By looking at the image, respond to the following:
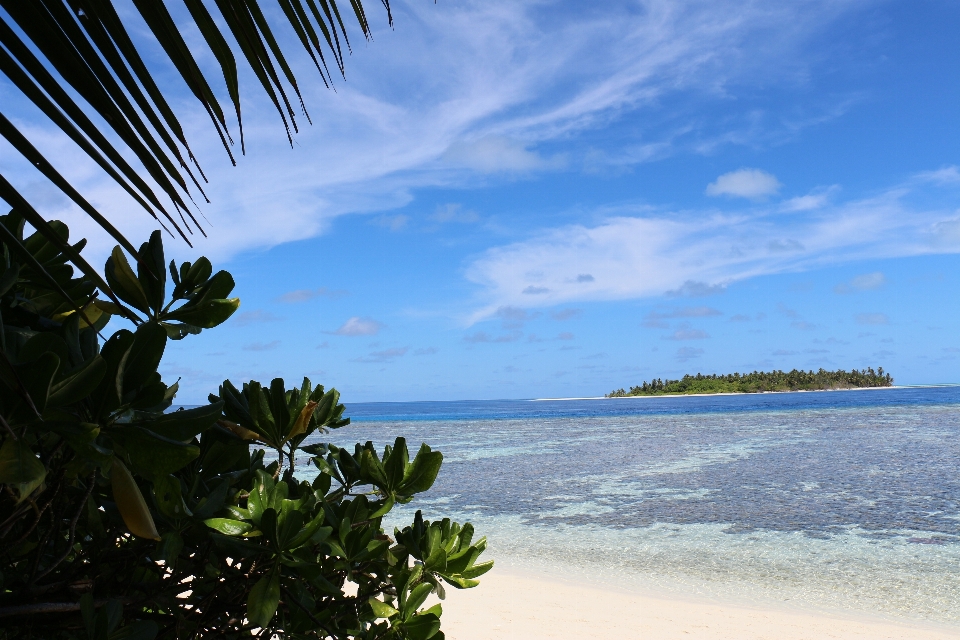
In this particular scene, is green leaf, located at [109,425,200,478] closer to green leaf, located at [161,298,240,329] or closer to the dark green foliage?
the dark green foliage

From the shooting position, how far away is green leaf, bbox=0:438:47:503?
1.76ft

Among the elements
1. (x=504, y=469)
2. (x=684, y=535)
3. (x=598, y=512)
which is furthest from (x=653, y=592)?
(x=504, y=469)

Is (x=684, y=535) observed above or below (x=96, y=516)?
below

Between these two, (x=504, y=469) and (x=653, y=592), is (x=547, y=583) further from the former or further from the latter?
(x=504, y=469)

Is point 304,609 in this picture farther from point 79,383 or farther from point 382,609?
point 79,383

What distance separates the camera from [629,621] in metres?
4.79

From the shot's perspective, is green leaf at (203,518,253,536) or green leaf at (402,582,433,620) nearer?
green leaf at (203,518,253,536)

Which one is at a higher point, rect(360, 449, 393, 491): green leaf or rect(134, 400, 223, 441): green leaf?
rect(134, 400, 223, 441): green leaf

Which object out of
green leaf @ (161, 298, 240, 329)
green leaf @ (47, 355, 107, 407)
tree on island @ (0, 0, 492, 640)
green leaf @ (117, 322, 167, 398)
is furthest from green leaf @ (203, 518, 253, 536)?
green leaf @ (47, 355, 107, 407)

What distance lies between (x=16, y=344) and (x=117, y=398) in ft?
0.40

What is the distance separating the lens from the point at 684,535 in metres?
7.71

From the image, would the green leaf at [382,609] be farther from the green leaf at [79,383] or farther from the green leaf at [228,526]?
the green leaf at [79,383]

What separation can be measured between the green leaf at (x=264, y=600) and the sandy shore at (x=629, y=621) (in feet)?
11.4

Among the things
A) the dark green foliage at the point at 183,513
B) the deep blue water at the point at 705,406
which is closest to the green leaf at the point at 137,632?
the dark green foliage at the point at 183,513
